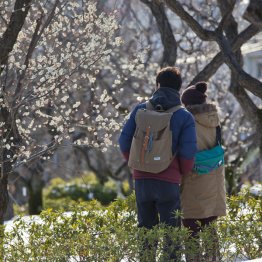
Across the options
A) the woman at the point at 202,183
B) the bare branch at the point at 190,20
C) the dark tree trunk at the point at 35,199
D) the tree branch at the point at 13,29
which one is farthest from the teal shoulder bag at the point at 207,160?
the dark tree trunk at the point at 35,199

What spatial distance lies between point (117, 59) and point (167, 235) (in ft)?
45.2

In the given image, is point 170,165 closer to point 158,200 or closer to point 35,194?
point 158,200

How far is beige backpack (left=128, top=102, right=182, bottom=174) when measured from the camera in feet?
21.8

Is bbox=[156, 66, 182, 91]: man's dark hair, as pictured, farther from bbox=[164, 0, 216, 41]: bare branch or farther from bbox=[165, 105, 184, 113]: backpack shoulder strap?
bbox=[164, 0, 216, 41]: bare branch

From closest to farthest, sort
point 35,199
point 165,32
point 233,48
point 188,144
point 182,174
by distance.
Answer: point 188,144 → point 182,174 → point 233,48 → point 165,32 → point 35,199

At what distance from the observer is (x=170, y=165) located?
6.74 meters

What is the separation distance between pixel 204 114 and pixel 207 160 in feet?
1.26

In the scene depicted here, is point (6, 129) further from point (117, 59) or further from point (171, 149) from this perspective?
point (117, 59)

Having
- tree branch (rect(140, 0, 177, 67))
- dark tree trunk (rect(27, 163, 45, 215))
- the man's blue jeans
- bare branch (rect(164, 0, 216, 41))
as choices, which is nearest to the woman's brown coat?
the man's blue jeans

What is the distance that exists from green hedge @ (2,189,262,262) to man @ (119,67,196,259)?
8.6 inches

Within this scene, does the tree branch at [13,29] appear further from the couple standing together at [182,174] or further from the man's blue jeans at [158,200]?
the man's blue jeans at [158,200]

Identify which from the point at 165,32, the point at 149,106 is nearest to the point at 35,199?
the point at 165,32

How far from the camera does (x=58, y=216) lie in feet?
24.3

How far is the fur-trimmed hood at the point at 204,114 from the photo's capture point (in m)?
7.33
